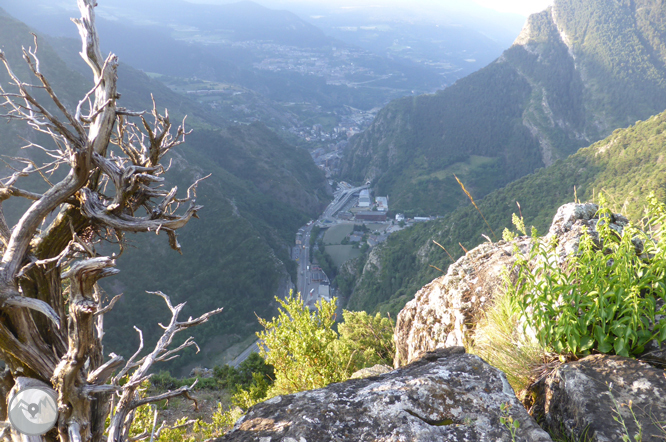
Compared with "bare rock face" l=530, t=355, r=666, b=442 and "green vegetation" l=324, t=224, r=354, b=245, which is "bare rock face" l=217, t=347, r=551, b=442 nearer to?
"bare rock face" l=530, t=355, r=666, b=442

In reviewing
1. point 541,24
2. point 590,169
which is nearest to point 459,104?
point 541,24

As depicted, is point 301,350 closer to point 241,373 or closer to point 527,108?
point 241,373

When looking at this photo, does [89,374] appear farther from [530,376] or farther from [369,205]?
[369,205]

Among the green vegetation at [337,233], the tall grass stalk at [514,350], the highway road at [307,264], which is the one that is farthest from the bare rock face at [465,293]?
the green vegetation at [337,233]

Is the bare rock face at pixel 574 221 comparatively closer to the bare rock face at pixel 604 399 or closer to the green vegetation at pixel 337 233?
the bare rock face at pixel 604 399

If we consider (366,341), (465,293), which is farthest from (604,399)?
(366,341)

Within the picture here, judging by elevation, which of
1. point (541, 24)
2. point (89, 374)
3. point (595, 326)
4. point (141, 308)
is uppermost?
point (541, 24)

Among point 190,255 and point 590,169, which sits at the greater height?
point 590,169
